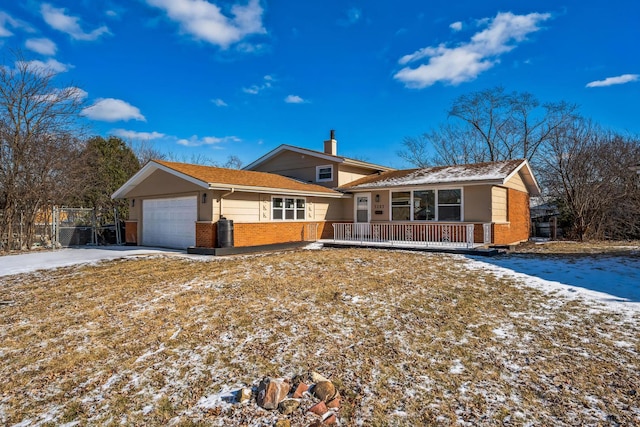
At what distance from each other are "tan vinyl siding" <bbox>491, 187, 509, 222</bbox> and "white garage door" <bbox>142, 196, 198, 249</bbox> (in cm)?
1142

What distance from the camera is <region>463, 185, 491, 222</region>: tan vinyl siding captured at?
13.6m

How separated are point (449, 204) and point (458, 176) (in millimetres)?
1230

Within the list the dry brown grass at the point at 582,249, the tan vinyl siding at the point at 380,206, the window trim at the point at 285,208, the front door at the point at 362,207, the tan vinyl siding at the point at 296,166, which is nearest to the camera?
the dry brown grass at the point at 582,249

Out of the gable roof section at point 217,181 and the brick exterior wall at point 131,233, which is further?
the brick exterior wall at point 131,233

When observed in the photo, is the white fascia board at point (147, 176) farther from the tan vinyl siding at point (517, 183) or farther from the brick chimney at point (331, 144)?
the tan vinyl siding at point (517, 183)

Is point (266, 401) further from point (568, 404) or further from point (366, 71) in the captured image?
point (366, 71)

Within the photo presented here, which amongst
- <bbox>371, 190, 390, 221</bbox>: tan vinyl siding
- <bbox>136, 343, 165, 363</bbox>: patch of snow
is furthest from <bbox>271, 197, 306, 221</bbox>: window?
<bbox>136, 343, 165, 363</bbox>: patch of snow

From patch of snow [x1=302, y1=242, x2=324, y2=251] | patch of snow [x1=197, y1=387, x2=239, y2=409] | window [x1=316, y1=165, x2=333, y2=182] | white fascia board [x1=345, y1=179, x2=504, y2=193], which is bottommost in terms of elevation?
patch of snow [x1=197, y1=387, x2=239, y2=409]

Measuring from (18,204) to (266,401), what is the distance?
54.1ft

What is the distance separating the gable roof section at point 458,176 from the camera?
13529mm

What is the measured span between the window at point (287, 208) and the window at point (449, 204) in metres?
5.89

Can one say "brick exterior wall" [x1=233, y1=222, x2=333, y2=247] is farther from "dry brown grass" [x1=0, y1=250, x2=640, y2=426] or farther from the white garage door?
"dry brown grass" [x1=0, y1=250, x2=640, y2=426]

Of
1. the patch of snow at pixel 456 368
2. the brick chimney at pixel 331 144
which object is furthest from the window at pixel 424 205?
the patch of snow at pixel 456 368

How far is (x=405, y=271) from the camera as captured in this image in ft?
28.0
